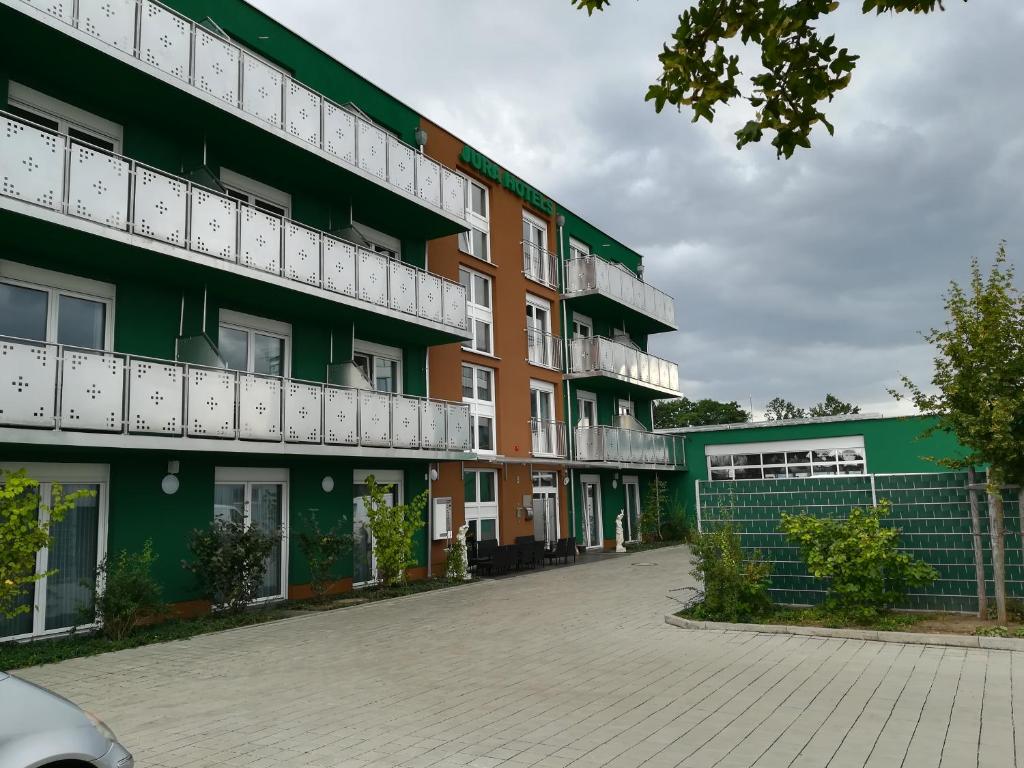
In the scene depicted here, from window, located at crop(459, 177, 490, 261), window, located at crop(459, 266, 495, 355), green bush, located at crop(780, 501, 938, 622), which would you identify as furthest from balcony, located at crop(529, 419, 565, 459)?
green bush, located at crop(780, 501, 938, 622)

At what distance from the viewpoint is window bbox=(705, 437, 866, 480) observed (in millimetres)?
31906

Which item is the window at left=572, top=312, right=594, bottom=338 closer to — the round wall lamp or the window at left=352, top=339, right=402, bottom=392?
the window at left=352, top=339, right=402, bottom=392

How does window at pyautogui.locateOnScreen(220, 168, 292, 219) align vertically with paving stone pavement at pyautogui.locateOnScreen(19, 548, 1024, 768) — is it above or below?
above

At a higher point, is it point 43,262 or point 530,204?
point 530,204

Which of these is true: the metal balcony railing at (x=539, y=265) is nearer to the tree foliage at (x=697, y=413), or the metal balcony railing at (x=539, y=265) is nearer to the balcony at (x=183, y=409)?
the balcony at (x=183, y=409)

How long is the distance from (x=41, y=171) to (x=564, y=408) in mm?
18456

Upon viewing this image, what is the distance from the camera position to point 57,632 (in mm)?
11727

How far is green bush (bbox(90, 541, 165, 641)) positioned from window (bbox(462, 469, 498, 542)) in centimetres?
1032

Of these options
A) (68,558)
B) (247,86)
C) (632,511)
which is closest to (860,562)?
(68,558)

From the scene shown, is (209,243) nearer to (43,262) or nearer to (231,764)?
(43,262)

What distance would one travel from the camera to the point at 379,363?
19.3m

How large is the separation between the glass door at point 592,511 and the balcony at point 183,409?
11.2 metres

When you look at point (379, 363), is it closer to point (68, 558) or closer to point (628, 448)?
point (68, 558)

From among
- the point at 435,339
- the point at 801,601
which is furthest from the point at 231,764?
the point at 435,339
